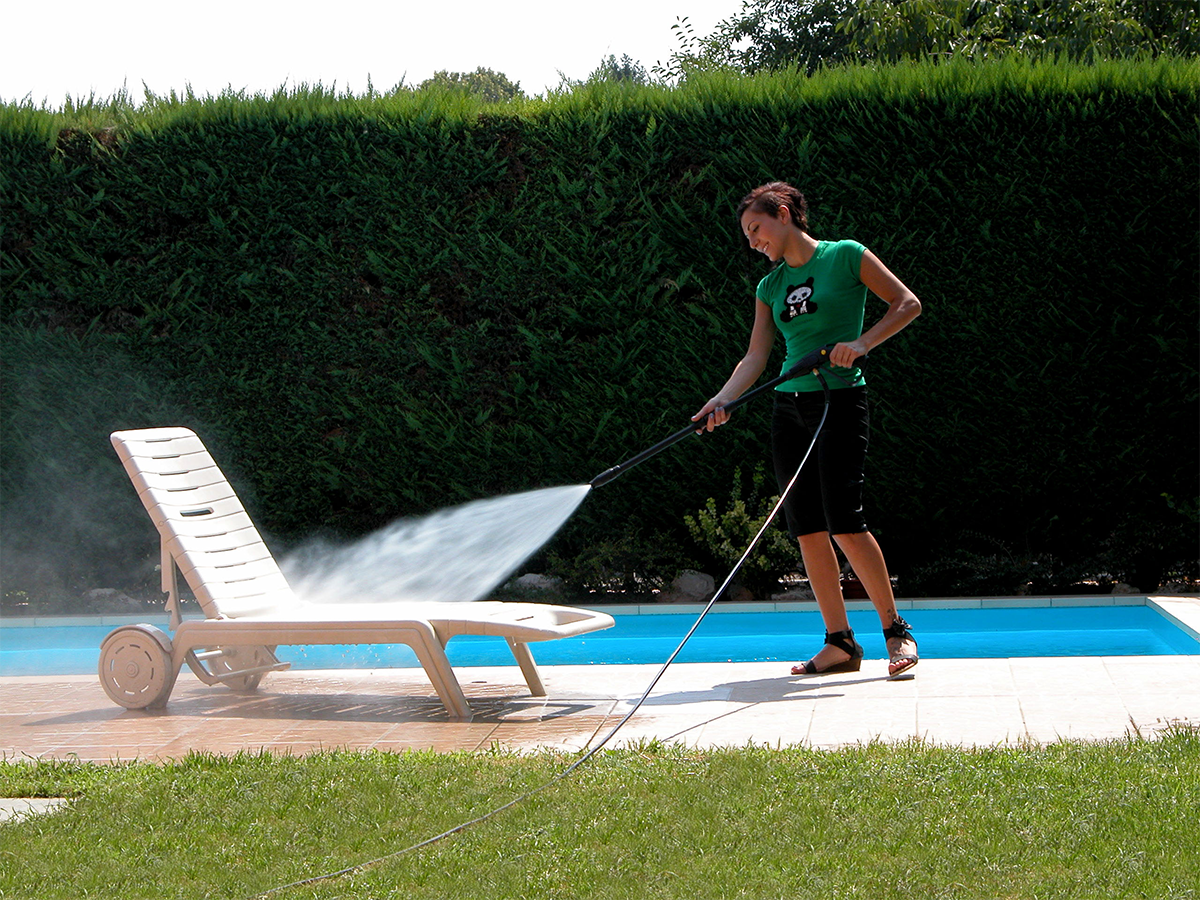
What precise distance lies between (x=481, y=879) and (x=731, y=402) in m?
2.86

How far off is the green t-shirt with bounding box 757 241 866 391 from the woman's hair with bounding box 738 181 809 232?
0.52 feet

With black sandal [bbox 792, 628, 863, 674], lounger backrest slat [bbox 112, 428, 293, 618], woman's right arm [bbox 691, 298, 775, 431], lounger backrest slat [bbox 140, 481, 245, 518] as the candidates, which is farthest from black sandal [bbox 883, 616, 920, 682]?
lounger backrest slat [bbox 140, 481, 245, 518]

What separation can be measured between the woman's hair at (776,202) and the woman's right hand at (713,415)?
0.77 metres

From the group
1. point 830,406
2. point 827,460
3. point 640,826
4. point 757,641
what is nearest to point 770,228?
point 830,406

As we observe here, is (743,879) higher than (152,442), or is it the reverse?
(152,442)

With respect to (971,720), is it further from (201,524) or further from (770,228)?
(201,524)

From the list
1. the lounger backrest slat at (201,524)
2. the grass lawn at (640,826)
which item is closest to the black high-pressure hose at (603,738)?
the grass lawn at (640,826)

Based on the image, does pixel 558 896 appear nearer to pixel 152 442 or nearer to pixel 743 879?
pixel 743 879

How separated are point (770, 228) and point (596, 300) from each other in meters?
3.64

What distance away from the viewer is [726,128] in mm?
8727

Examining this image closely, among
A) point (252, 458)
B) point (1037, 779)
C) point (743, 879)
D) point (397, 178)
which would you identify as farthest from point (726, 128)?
point (743, 879)

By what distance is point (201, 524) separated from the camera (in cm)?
533

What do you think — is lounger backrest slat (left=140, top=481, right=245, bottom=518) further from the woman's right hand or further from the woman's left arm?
the woman's left arm

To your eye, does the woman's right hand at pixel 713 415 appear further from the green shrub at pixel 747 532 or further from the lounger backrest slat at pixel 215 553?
the green shrub at pixel 747 532
